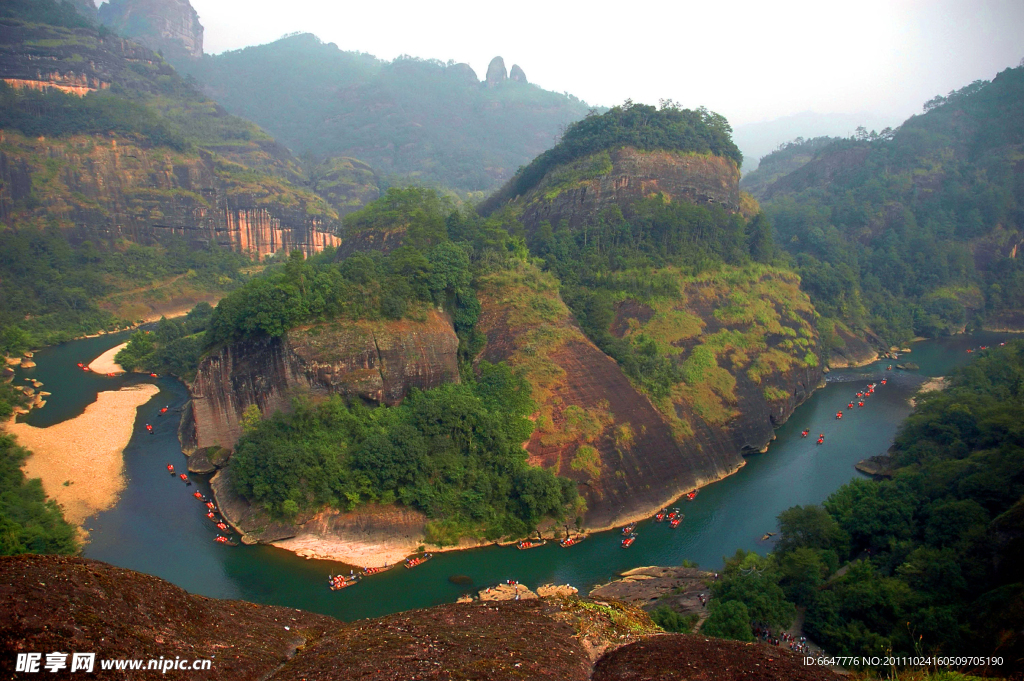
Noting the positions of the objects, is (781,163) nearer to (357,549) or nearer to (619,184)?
(619,184)

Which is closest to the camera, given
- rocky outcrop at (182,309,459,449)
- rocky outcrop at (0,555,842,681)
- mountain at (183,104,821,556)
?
rocky outcrop at (0,555,842,681)

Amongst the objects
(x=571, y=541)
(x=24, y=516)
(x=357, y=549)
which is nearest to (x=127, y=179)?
(x=24, y=516)

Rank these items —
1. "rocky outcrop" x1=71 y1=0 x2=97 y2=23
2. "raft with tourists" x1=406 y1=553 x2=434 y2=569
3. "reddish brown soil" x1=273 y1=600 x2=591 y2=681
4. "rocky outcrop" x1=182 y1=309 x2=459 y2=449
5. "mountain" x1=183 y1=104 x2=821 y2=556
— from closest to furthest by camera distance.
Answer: "reddish brown soil" x1=273 y1=600 x2=591 y2=681 < "raft with tourists" x1=406 y1=553 x2=434 y2=569 < "mountain" x1=183 y1=104 x2=821 y2=556 < "rocky outcrop" x1=182 y1=309 x2=459 y2=449 < "rocky outcrop" x1=71 y1=0 x2=97 y2=23

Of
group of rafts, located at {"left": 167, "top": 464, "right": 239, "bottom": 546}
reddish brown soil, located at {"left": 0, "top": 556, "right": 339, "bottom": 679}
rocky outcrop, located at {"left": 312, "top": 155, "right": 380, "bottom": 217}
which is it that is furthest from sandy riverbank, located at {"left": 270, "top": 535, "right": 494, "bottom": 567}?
rocky outcrop, located at {"left": 312, "top": 155, "right": 380, "bottom": 217}

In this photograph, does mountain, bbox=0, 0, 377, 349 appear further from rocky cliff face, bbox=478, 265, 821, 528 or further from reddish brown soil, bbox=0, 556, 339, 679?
reddish brown soil, bbox=0, 556, 339, 679

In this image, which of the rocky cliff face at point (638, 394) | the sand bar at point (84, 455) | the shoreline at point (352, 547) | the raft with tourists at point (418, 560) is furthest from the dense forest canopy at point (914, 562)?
the sand bar at point (84, 455)

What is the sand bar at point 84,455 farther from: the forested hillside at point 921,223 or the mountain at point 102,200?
the forested hillside at point 921,223

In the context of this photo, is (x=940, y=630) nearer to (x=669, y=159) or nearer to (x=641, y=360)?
(x=641, y=360)
